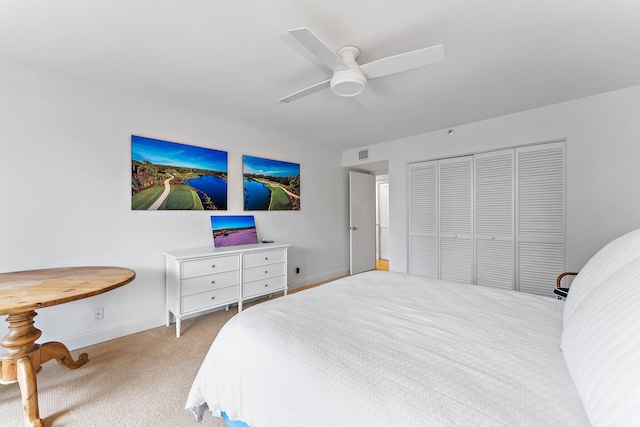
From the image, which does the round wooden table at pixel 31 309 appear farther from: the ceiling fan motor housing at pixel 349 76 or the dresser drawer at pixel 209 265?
the ceiling fan motor housing at pixel 349 76

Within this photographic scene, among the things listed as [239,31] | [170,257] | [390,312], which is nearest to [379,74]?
[239,31]

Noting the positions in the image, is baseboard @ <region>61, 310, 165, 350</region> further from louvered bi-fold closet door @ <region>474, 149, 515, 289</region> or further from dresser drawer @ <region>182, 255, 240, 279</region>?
louvered bi-fold closet door @ <region>474, 149, 515, 289</region>

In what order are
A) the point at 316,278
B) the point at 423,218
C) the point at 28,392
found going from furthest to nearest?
the point at 316,278 < the point at 423,218 < the point at 28,392

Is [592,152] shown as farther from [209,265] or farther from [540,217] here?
[209,265]

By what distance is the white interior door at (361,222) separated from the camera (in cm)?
486

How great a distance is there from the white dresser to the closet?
87.9 inches

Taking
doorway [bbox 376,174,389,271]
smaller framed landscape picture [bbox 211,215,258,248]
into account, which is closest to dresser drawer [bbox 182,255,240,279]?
smaller framed landscape picture [bbox 211,215,258,248]

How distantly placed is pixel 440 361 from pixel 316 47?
163 cm

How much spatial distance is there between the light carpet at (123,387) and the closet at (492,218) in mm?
3155

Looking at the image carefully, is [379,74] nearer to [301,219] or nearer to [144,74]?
[144,74]

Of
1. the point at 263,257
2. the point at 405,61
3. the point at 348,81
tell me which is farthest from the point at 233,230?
the point at 405,61

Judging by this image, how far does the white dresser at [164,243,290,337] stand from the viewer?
261 centimetres

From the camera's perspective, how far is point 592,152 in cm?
275

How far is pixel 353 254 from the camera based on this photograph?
4.85 metres
